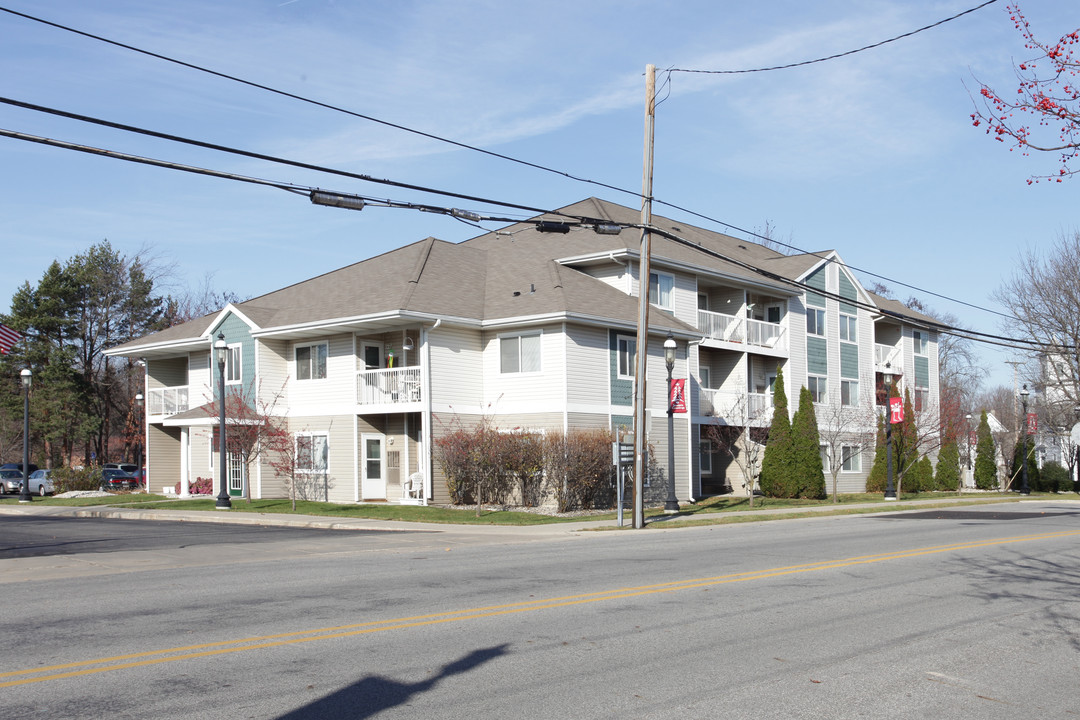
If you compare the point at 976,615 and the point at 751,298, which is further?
the point at 751,298

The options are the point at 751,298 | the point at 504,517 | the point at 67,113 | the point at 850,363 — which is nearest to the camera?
the point at 67,113

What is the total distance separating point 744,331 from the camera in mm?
39438

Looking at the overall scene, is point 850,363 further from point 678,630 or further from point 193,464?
point 678,630

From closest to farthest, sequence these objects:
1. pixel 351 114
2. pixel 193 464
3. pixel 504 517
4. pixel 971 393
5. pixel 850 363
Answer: pixel 351 114, pixel 504 517, pixel 193 464, pixel 850 363, pixel 971 393

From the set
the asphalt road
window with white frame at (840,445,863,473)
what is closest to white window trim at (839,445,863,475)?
window with white frame at (840,445,863,473)

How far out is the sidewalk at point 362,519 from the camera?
22972 millimetres

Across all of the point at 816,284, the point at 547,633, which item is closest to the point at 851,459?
the point at 816,284

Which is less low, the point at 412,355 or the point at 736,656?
the point at 412,355

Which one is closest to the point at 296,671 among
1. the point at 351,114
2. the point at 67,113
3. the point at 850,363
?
the point at 67,113

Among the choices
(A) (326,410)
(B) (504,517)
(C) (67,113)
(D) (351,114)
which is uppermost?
(D) (351,114)

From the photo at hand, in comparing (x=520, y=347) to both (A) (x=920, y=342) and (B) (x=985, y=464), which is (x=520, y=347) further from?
(B) (x=985, y=464)

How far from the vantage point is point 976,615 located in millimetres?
10062

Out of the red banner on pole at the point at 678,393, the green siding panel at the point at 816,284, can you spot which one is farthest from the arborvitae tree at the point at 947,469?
the red banner on pole at the point at 678,393

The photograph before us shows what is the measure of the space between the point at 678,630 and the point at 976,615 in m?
3.43
